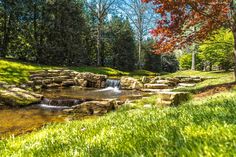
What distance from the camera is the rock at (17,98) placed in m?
17.3

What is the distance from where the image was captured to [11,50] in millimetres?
40156

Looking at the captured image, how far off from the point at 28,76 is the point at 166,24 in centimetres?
1777

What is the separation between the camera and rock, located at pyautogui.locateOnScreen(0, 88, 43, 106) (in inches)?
680

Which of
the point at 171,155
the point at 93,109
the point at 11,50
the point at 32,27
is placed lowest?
the point at 93,109

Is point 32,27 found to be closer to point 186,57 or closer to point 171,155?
point 186,57

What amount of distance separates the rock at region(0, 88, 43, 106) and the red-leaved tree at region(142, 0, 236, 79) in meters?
9.01

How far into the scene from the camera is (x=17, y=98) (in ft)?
58.1

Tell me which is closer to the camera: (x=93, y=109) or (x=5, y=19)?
(x=93, y=109)

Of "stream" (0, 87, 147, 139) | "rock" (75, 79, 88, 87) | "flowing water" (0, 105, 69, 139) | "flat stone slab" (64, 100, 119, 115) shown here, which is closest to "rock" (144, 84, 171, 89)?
"rock" (75, 79, 88, 87)

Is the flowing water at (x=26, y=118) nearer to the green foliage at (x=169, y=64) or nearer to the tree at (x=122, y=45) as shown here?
the tree at (x=122, y=45)

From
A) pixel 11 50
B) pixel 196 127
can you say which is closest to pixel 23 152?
pixel 196 127

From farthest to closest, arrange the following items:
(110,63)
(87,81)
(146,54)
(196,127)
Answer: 1. (146,54)
2. (110,63)
3. (87,81)
4. (196,127)

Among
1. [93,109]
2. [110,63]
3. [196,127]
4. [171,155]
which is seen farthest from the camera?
[110,63]

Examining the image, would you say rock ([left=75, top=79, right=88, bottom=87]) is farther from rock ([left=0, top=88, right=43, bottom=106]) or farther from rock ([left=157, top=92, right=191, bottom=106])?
rock ([left=157, top=92, right=191, bottom=106])
